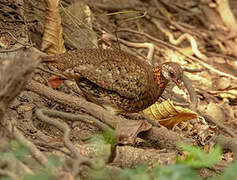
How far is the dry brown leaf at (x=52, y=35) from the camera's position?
5.56 metres

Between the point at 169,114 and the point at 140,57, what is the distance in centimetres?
189

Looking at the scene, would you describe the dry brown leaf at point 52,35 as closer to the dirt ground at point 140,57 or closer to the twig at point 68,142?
the dirt ground at point 140,57

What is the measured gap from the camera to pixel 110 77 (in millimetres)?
4953

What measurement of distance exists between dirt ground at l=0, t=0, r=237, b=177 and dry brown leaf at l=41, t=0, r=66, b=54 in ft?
0.59

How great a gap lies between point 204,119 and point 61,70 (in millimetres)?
1761

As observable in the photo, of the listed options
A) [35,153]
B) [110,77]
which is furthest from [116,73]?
[35,153]

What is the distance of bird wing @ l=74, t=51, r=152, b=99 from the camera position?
4.92m

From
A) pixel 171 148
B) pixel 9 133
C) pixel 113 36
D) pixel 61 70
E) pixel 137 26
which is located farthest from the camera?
pixel 137 26

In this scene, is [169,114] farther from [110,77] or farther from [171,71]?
[110,77]

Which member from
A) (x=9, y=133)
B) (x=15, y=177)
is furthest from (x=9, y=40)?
(x=15, y=177)

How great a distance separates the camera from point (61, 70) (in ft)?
16.3

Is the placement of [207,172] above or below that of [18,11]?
below

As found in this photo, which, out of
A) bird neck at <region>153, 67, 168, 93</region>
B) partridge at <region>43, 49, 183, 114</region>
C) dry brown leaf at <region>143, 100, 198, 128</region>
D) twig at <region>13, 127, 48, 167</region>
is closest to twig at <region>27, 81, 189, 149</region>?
partridge at <region>43, 49, 183, 114</region>

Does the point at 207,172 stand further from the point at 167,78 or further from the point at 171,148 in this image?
the point at 167,78
